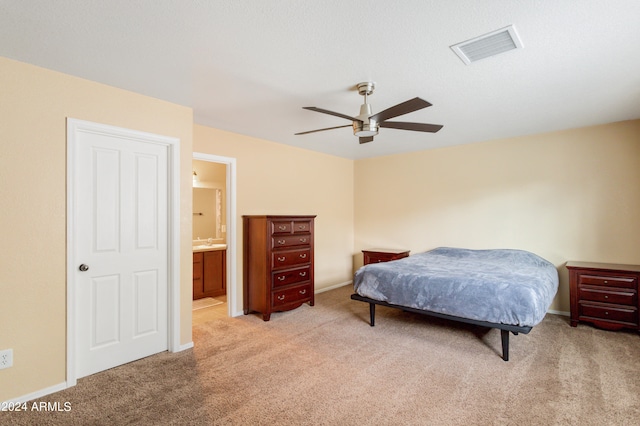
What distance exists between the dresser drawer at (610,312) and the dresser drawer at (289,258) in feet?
11.9

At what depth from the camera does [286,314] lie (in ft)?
14.7

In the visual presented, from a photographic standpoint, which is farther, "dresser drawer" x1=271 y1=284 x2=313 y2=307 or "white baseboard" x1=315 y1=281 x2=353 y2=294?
"white baseboard" x1=315 y1=281 x2=353 y2=294

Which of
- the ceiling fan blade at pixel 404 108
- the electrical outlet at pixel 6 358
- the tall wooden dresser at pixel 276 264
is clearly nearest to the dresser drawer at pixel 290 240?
the tall wooden dresser at pixel 276 264

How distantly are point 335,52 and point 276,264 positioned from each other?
9.58 feet

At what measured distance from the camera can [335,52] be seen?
2266 mm

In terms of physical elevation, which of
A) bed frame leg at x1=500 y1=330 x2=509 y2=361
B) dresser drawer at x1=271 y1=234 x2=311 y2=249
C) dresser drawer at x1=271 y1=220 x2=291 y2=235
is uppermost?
dresser drawer at x1=271 y1=220 x2=291 y2=235

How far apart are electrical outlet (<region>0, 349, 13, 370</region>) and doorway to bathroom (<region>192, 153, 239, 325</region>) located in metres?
1.95

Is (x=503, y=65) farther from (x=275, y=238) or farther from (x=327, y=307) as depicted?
(x=327, y=307)

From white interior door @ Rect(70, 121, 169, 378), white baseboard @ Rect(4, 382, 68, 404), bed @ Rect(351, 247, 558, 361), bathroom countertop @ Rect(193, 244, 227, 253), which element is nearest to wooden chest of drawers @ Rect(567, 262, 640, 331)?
bed @ Rect(351, 247, 558, 361)

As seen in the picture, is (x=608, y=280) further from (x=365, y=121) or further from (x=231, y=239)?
(x=231, y=239)

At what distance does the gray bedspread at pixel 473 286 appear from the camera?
292cm

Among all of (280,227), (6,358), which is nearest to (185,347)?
(6,358)

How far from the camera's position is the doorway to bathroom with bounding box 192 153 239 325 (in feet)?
14.5

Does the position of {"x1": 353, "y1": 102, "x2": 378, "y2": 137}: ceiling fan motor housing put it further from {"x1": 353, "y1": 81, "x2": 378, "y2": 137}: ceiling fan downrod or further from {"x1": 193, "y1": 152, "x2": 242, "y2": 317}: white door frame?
{"x1": 193, "y1": 152, "x2": 242, "y2": 317}: white door frame
